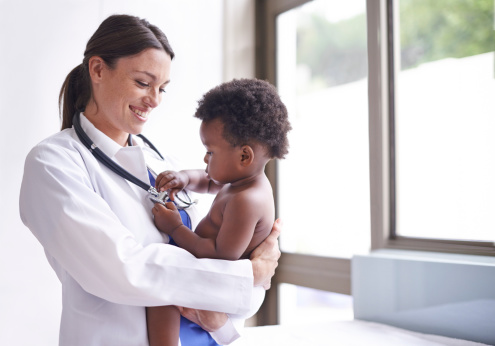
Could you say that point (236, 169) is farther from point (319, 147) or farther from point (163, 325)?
point (319, 147)

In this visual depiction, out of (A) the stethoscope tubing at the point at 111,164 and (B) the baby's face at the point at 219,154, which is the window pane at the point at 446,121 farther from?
(A) the stethoscope tubing at the point at 111,164

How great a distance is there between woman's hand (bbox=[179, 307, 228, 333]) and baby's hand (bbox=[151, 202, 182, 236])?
0.20 metres

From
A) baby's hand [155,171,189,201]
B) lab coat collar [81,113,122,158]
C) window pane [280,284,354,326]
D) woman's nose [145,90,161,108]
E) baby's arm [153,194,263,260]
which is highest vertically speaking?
woman's nose [145,90,161,108]

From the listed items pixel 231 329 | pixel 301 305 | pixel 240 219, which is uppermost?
pixel 240 219

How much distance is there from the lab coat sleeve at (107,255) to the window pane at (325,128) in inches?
55.2

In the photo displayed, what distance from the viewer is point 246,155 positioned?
1.33m

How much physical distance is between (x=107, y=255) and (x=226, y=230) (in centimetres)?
30

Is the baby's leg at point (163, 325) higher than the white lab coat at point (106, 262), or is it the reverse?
the white lab coat at point (106, 262)

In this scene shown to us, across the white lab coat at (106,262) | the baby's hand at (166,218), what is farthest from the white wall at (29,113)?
the baby's hand at (166,218)

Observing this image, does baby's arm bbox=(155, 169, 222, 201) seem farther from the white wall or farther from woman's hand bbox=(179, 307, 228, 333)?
the white wall

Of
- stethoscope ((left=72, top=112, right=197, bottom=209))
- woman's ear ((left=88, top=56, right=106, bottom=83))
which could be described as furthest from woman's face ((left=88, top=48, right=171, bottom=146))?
stethoscope ((left=72, top=112, right=197, bottom=209))

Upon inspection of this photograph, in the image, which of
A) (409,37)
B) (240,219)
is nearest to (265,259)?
(240,219)

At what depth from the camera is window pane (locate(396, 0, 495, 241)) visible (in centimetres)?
190

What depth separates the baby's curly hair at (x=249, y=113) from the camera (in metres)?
1.30
